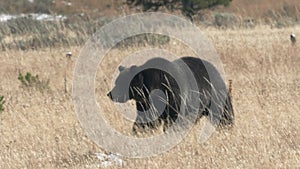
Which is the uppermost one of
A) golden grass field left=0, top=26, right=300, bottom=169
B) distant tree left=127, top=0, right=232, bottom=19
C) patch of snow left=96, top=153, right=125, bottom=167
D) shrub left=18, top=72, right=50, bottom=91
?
distant tree left=127, top=0, right=232, bottom=19

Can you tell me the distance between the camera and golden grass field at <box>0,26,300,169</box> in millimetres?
5281

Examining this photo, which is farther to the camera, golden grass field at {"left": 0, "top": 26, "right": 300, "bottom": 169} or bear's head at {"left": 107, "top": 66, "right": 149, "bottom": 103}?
bear's head at {"left": 107, "top": 66, "right": 149, "bottom": 103}

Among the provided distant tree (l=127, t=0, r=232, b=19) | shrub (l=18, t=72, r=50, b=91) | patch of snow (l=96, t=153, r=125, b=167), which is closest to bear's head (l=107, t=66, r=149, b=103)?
patch of snow (l=96, t=153, r=125, b=167)

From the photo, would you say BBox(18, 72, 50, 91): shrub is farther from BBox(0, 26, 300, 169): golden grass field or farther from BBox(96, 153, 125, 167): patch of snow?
BBox(96, 153, 125, 167): patch of snow

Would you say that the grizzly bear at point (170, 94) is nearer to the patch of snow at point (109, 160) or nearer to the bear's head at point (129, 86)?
the bear's head at point (129, 86)

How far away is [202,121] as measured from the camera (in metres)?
6.55

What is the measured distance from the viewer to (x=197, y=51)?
11.7 metres

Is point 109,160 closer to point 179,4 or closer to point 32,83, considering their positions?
point 32,83

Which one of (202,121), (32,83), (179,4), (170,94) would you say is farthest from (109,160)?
(179,4)

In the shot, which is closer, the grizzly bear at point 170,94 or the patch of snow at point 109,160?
the patch of snow at point 109,160

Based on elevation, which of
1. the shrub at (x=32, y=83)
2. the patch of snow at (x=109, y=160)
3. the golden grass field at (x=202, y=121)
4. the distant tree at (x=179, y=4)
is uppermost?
the distant tree at (x=179, y=4)

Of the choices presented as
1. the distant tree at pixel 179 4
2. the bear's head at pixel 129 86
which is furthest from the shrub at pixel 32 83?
the distant tree at pixel 179 4

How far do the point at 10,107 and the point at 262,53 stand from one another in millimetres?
4957

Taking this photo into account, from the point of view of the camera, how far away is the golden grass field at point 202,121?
5.28m
